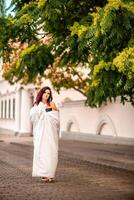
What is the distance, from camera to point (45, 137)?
1271 cm

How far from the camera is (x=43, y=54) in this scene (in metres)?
17.4

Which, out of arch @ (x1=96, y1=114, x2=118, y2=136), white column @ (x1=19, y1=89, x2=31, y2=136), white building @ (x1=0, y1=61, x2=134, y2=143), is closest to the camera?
white building @ (x1=0, y1=61, x2=134, y2=143)

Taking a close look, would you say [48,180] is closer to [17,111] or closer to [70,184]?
[70,184]

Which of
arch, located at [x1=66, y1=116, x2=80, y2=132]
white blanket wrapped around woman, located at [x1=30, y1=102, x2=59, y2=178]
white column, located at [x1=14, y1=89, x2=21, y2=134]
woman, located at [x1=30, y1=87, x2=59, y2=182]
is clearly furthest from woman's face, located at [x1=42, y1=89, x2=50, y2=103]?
white column, located at [x1=14, y1=89, x2=21, y2=134]

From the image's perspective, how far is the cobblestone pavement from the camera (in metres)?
10.1

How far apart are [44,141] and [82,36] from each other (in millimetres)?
2601

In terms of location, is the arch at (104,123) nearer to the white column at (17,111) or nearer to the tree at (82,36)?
the tree at (82,36)

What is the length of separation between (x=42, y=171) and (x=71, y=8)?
5.13 meters

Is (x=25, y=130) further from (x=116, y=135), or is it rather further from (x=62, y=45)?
(x=62, y=45)

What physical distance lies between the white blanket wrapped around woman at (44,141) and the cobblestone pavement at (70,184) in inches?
11.4

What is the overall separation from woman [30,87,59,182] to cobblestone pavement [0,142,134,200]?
0.89ft

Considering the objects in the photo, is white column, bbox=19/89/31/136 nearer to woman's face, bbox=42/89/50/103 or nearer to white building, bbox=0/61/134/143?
white building, bbox=0/61/134/143

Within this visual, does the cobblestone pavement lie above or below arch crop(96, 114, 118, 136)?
below

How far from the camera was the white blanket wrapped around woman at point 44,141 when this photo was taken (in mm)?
12438
